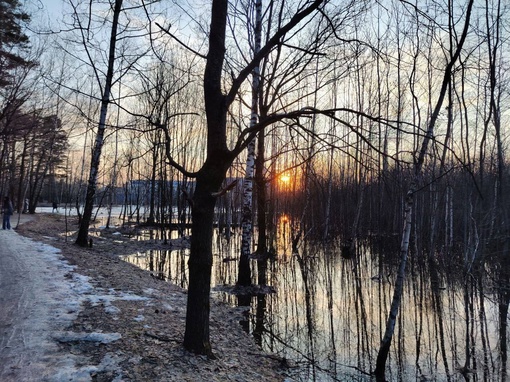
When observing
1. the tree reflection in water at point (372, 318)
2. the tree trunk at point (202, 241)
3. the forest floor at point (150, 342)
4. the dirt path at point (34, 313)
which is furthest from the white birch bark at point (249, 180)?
the tree trunk at point (202, 241)

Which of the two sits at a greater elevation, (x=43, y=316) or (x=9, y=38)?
(x=9, y=38)

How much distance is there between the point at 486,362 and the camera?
6.24 meters

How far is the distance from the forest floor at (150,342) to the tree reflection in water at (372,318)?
0.66 m

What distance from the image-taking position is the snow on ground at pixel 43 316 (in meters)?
3.66

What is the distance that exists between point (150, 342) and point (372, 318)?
6.00 metres

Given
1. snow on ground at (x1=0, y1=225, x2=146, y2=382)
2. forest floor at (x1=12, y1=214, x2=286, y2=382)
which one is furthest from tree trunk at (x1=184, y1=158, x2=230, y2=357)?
snow on ground at (x1=0, y1=225, x2=146, y2=382)

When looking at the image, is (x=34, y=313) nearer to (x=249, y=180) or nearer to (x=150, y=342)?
(x=150, y=342)

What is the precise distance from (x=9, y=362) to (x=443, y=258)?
57.7 ft

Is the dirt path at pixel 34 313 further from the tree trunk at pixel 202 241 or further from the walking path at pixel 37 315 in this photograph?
the tree trunk at pixel 202 241

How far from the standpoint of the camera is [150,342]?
185 inches

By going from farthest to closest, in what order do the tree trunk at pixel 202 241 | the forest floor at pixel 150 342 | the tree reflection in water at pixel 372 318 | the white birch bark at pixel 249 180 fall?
the white birch bark at pixel 249 180 → the tree reflection in water at pixel 372 318 → the tree trunk at pixel 202 241 → the forest floor at pixel 150 342

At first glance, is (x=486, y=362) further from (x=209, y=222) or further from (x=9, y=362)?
(x=9, y=362)

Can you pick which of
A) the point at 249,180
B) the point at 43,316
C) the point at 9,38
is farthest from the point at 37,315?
the point at 9,38

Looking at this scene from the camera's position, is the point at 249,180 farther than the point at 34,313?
Yes
